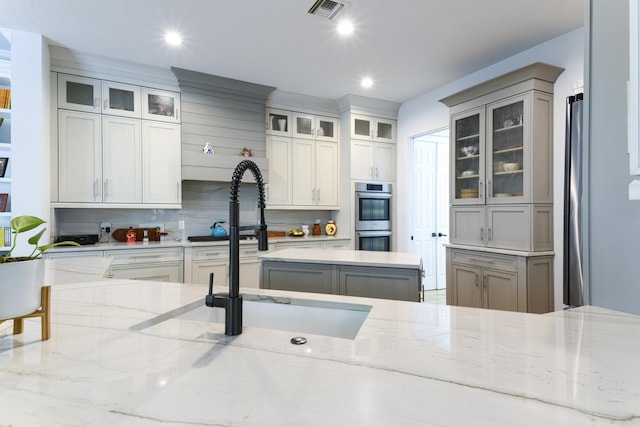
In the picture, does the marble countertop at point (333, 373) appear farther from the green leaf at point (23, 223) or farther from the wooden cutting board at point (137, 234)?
the wooden cutting board at point (137, 234)

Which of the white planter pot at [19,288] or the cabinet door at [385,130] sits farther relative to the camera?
the cabinet door at [385,130]

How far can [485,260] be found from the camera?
3.16m

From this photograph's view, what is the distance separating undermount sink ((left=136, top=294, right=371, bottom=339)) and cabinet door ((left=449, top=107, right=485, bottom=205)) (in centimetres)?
254

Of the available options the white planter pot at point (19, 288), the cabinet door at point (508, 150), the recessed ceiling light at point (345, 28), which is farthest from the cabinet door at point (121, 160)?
the cabinet door at point (508, 150)

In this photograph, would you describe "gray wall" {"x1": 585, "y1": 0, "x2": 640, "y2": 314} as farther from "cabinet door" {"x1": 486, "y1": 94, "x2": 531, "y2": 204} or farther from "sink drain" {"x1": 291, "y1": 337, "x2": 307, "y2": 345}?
"cabinet door" {"x1": 486, "y1": 94, "x2": 531, "y2": 204}

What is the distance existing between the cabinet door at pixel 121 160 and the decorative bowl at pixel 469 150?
3.34 meters

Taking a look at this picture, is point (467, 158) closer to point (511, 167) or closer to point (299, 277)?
point (511, 167)

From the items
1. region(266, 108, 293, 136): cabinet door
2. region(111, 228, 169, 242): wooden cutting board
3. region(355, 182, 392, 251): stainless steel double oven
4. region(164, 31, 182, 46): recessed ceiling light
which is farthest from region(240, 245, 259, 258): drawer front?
region(164, 31, 182, 46): recessed ceiling light

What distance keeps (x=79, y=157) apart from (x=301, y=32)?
7.89 ft

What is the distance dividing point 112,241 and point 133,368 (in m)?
3.56

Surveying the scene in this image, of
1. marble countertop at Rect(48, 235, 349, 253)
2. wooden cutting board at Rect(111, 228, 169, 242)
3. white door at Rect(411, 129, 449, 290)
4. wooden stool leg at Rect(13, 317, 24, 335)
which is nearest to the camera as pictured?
wooden stool leg at Rect(13, 317, 24, 335)

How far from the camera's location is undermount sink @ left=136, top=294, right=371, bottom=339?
1175mm

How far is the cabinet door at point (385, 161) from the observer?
4680 millimetres

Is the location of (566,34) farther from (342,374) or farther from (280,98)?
(342,374)
